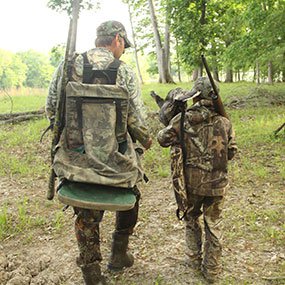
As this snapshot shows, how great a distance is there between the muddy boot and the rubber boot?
47 cm

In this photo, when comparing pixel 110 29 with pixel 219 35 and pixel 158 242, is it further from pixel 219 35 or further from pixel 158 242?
pixel 219 35

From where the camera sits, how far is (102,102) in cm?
291

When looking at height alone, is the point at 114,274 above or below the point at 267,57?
below

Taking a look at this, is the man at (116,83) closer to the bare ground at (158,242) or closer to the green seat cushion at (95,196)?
the green seat cushion at (95,196)

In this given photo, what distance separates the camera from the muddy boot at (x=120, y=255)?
12.3 ft

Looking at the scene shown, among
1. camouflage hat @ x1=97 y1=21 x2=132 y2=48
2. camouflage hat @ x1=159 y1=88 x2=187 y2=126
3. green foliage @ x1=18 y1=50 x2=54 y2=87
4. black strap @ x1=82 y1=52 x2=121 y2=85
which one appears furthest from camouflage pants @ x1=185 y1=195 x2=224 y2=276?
green foliage @ x1=18 y1=50 x2=54 y2=87

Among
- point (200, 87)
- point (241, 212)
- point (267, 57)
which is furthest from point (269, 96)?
point (200, 87)

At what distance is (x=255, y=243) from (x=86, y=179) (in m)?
2.65

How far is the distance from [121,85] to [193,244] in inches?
72.8

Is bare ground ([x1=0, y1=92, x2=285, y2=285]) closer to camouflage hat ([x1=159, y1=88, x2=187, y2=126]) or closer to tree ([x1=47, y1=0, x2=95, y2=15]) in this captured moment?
camouflage hat ([x1=159, y1=88, x2=187, y2=126])

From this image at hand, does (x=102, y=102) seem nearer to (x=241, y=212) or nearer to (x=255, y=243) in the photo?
(x=255, y=243)

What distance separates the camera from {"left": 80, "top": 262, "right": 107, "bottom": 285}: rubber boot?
3275mm

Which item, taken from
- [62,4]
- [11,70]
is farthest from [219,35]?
[11,70]

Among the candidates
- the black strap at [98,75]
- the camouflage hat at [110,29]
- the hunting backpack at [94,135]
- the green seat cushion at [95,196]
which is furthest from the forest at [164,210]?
the camouflage hat at [110,29]
